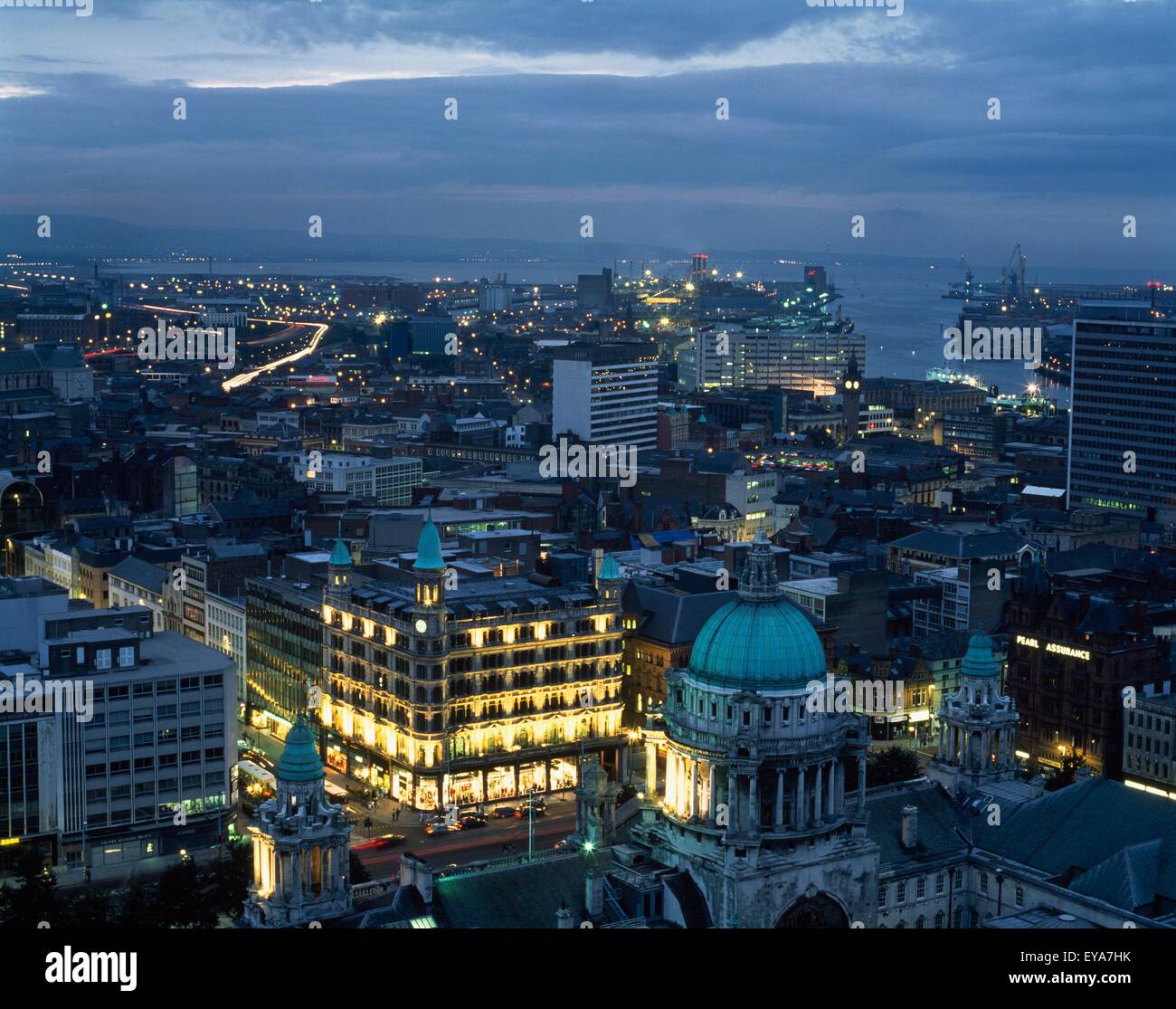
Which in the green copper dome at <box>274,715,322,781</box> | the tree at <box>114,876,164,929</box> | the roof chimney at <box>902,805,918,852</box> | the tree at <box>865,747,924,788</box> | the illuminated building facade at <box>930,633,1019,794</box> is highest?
the green copper dome at <box>274,715,322,781</box>

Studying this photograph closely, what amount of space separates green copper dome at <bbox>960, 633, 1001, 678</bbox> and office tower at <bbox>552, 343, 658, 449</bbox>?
75.6 m

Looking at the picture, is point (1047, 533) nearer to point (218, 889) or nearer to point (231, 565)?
point (231, 565)

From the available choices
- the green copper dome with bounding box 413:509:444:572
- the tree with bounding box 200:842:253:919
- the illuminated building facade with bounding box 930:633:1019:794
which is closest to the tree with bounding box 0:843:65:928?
the tree with bounding box 200:842:253:919

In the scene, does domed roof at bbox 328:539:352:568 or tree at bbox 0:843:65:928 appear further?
domed roof at bbox 328:539:352:568

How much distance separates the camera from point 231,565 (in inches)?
2562

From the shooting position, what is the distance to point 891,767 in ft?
150

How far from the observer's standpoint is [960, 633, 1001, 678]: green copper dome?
36250 mm

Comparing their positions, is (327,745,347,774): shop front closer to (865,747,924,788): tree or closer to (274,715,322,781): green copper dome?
(865,747,924,788): tree

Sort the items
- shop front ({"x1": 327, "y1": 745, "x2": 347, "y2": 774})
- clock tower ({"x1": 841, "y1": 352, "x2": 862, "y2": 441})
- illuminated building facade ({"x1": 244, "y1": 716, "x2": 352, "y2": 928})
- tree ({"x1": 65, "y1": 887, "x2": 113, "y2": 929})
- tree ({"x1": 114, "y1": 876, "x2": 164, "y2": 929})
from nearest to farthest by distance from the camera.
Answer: illuminated building facade ({"x1": 244, "y1": 716, "x2": 352, "y2": 928})
tree ({"x1": 65, "y1": 887, "x2": 113, "y2": 929})
tree ({"x1": 114, "y1": 876, "x2": 164, "y2": 929})
shop front ({"x1": 327, "y1": 745, "x2": 347, "y2": 774})
clock tower ({"x1": 841, "y1": 352, "x2": 862, "y2": 441})

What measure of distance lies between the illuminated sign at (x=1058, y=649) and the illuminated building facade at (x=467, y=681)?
12.9 meters

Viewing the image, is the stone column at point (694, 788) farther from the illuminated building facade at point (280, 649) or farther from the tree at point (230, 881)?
the illuminated building facade at point (280, 649)

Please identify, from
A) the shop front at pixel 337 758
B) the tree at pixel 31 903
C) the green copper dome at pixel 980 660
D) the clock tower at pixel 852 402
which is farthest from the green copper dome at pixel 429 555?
the clock tower at pixel 852 402

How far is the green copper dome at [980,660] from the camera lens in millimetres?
36250

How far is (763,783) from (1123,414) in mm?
78207
